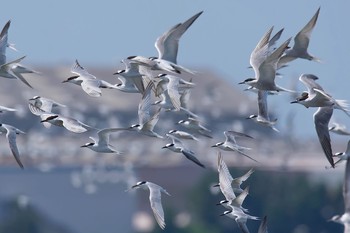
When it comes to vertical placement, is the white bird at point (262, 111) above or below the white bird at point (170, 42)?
below

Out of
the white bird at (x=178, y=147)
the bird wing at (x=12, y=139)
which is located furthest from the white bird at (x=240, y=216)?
the bird wing at (x=12, y=139)

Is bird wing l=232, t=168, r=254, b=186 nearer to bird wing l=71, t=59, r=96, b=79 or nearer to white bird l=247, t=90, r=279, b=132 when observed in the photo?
white bird l=247, t=90, r=279, b=132

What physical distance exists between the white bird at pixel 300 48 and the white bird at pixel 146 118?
6.20ft

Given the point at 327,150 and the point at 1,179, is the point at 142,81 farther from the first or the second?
the point at 1,179

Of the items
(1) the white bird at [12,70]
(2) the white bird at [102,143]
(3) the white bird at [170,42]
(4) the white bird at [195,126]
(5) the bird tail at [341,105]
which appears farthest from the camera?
(4) the white bird at [195,126]

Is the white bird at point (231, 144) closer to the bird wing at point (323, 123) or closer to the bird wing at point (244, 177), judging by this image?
the bird wing at point (244, 177)

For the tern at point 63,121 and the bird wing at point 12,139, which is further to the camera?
the bird wing at point 12,139

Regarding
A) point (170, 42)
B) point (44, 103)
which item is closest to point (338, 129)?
point (170, 42)

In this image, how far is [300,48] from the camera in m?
26.8

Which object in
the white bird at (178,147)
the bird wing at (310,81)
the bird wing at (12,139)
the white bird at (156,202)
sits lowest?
the white bird at (156,202)

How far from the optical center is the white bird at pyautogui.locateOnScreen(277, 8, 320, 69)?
26500mm

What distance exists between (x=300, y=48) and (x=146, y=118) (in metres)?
2.44

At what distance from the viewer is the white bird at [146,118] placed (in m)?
26.2

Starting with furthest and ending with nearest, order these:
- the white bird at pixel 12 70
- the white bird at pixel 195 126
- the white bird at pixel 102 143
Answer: the white bird at pixel 195 126 < the white bird at pixel 102 143 < the white bird at pixel 12 70
